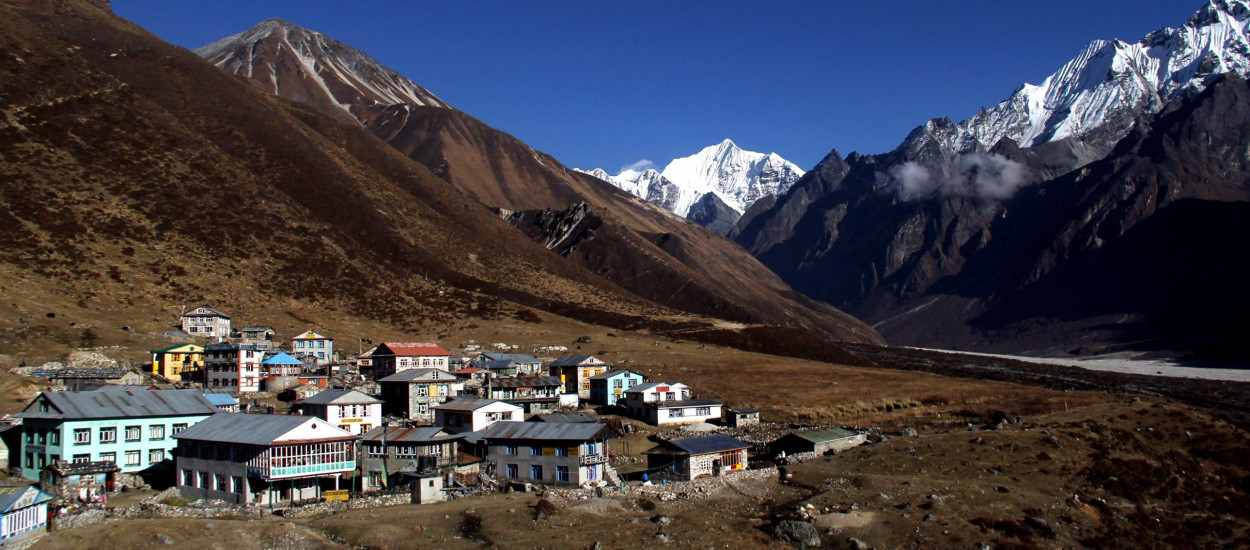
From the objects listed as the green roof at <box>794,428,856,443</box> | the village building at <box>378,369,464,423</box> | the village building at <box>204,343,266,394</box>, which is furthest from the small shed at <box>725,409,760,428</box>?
the village building at <box>204,343,266,394</box>

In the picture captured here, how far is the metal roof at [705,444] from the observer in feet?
174

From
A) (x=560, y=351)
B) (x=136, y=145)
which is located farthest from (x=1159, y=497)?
(x=136, y=145)

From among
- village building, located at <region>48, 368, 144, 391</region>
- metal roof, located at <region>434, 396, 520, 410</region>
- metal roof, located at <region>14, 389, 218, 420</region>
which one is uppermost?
village building, located at <region>48, 368, 144, 391</region>

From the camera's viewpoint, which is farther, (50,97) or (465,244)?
(465,244)

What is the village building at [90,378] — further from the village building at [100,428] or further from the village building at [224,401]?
the village building at [100,428]

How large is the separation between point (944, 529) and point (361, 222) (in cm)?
13814

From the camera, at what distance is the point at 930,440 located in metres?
63.9

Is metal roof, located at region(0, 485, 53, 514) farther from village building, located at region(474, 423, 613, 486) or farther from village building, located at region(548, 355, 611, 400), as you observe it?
village building, located at region(548, 355, 611, 400)

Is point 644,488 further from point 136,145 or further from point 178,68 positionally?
point 178,68

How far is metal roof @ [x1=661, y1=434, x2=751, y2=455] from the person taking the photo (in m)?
52.9

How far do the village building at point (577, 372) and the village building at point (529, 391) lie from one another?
6955 mm

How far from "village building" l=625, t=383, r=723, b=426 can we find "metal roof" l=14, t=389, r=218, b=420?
32.9m

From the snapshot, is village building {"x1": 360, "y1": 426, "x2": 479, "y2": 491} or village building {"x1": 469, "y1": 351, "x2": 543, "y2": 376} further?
village building {"x1": 469, "y1": 351, "x2": 543, "y2": 376}

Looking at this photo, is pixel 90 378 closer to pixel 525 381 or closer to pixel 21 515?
pixel 525 381
